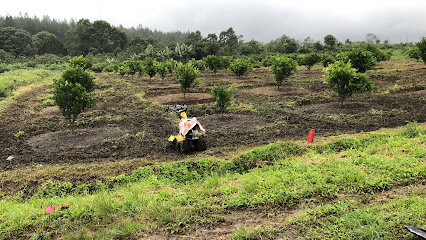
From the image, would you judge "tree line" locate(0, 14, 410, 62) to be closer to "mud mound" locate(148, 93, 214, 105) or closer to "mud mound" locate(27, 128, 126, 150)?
"mud mound" locate(148, 93, 214, 105)

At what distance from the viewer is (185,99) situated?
1773cm

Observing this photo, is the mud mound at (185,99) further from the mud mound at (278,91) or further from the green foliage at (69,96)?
the green foliage at (69,96)

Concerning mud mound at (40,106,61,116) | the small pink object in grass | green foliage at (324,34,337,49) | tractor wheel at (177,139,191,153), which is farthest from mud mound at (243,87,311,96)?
green foliage at (324,34,337,49)

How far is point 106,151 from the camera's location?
867 centimetres

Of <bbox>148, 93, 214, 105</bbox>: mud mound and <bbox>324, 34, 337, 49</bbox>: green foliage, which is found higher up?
<bbox>324, 34, 337, 49</bbox>: green foliage

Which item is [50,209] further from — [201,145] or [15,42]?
[15,42]

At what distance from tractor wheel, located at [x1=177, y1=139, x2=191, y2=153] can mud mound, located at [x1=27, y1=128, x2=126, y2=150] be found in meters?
3.03

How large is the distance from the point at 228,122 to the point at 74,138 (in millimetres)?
6137

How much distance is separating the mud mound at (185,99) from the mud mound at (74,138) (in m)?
6.22

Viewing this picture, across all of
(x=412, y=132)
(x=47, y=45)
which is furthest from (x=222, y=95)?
(x=47, y=45)

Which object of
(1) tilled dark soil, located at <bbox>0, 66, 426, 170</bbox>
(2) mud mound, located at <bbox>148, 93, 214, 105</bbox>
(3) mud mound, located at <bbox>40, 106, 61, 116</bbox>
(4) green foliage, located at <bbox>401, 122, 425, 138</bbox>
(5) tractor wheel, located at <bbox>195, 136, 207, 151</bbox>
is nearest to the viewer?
(4) green foliage, located at <bbox>401, 122, 425, 138</bbox>

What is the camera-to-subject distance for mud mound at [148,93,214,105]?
55.3 ft

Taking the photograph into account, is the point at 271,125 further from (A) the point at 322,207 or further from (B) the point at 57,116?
(B) the point at 57,116

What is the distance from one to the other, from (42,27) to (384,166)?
12182 cm
